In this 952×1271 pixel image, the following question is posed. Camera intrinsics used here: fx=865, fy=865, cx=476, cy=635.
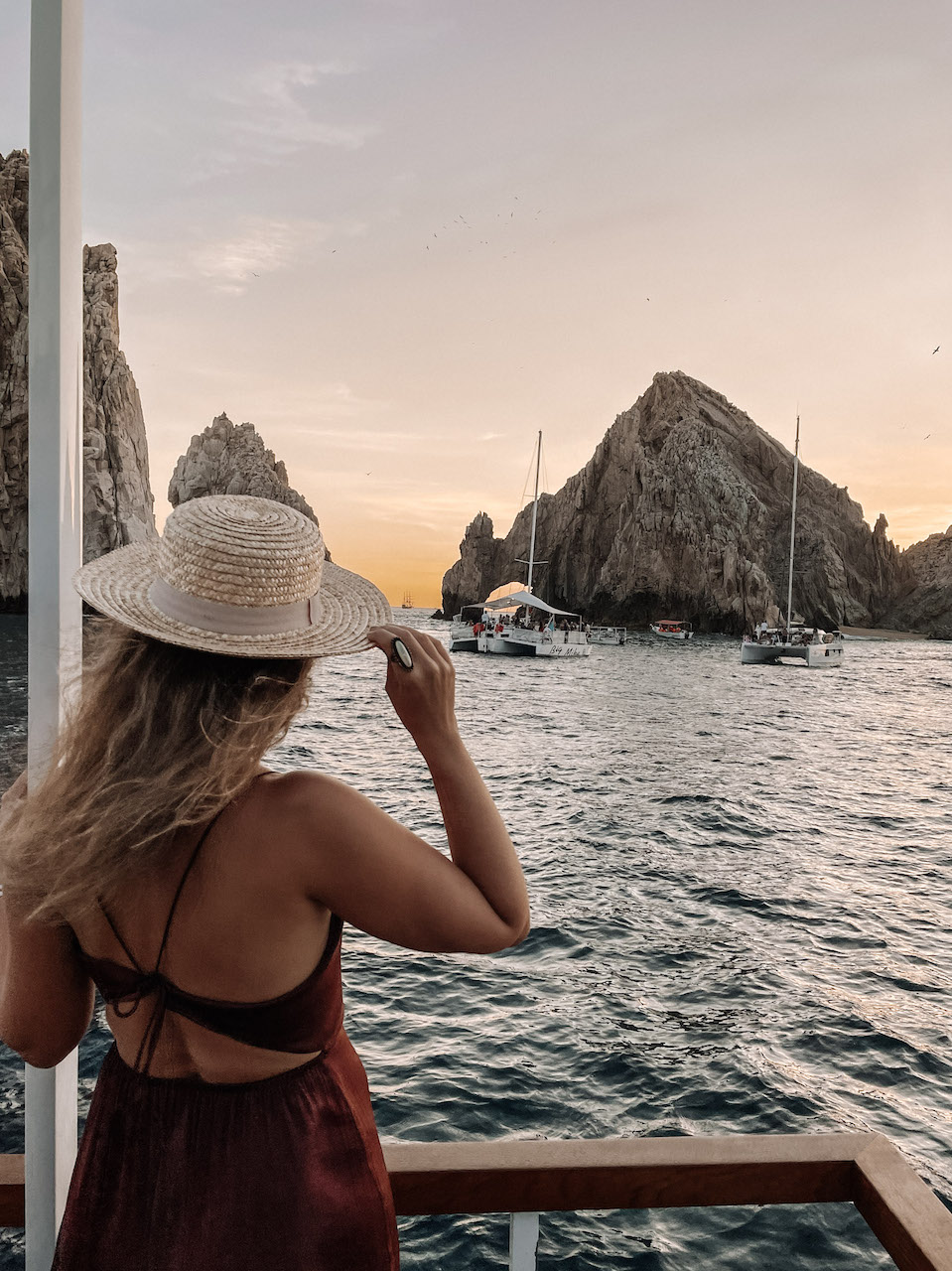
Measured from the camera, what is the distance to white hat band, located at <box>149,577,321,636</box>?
33.1 inches

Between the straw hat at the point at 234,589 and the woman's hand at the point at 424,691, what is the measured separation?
0.05 meters

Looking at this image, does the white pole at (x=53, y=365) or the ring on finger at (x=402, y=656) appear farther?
the white pole at (x=53, y=365)

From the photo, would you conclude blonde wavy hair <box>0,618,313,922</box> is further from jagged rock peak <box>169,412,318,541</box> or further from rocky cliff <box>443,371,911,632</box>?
jagged rock peak <box>169,412,318,541</box>

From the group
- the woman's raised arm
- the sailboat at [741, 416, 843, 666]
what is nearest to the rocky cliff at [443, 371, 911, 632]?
the sailboat at [741, 416, 843, 666]

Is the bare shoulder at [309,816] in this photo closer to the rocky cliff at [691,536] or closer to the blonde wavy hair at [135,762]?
the blonde wavy hair at [135,762]

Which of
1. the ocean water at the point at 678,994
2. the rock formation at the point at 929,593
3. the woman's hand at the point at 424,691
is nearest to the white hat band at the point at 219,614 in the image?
the woman's hand at the point at 424,691

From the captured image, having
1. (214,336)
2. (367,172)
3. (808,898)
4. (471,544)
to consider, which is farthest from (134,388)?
(808,898)

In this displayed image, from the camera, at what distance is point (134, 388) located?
7600cm

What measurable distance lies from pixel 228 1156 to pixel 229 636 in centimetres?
52

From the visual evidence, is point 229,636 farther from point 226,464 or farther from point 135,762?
point 226,464

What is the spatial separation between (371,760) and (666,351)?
116 meters

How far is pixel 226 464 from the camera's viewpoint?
104m

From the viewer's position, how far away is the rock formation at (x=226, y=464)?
102 m

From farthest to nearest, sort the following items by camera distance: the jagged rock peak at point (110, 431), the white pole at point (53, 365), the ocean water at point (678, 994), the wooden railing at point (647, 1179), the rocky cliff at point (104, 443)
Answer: the jagged rock peak at point (110, 431) → the rocky cliff at point (104, 443) → the ocean water at point (678, 994) → the wooden railing at point (647, 1179) → the white pole at point (53, 365)
